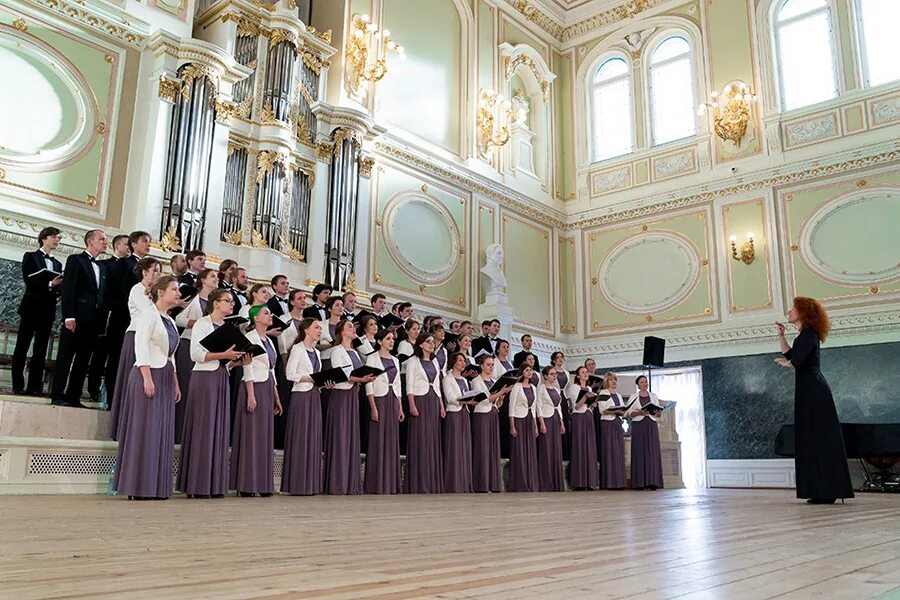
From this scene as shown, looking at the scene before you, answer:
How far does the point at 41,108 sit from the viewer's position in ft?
26.1

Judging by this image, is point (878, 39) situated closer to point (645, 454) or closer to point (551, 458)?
point (645, 454)

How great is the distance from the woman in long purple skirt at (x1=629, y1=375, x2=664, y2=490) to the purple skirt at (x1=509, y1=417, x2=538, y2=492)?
1.86 meters

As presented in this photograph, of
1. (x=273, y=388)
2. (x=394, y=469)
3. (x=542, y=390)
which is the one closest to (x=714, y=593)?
(x=273, y=388)

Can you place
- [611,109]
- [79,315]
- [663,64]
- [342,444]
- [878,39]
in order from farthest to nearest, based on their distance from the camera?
[611,109] → [663,64] → [878,39] → [342,444] → [79,315]

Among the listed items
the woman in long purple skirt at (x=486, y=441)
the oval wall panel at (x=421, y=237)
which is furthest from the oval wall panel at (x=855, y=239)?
the woman in long purple skirt at (x=486, y=441)

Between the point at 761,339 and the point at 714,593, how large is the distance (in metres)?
10.9

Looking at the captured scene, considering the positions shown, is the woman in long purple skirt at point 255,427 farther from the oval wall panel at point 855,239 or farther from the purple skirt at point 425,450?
the oval wall panel at point 855,239

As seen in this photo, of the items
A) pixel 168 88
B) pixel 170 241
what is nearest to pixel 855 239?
pixel 170 241

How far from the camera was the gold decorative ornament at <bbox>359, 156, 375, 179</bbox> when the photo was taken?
10.7 m

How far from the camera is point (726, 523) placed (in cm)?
352

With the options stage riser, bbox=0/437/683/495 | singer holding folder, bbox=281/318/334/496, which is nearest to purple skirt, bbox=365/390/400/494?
singer holding folder, bbox=281/318/334/496

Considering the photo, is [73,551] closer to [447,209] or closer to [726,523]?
[726,523]

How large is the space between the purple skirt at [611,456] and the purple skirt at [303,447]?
4245mm

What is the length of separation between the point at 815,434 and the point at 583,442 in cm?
383
